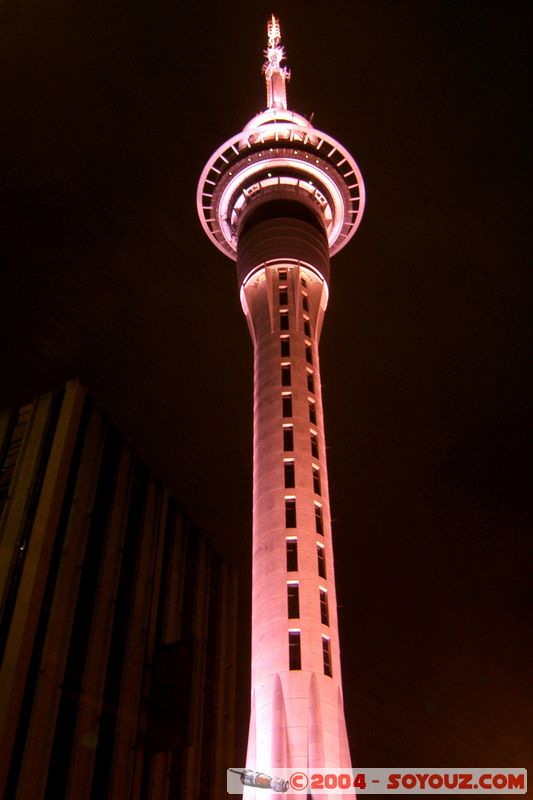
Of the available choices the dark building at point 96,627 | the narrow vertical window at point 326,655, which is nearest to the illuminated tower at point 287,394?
the narrow vertical window at point 326,655

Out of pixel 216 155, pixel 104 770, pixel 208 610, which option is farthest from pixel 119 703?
pixel 216 155

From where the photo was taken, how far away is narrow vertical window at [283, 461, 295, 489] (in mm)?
52219

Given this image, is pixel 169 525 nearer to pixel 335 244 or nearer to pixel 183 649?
pixel 183 649

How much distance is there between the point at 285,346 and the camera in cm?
6006

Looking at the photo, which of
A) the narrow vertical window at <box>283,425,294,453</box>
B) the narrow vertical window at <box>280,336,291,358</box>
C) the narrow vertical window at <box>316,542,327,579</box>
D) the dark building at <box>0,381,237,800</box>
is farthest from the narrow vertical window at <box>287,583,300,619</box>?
the narrow vertical window at <box>280,336,291,358</box>

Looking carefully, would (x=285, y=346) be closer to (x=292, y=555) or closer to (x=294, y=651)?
(x=292, y=555)

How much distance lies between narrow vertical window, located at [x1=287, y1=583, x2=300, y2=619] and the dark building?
8.59 metres

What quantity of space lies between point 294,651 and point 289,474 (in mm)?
12980

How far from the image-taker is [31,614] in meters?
39.7

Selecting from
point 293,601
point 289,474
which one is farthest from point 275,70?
point 293,601

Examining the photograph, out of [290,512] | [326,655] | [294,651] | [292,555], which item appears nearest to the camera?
[294,651]

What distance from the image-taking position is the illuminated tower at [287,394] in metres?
42.7

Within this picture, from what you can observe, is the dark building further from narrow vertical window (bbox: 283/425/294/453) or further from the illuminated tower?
narrow vertical window (bbox: 283/425/294/453)

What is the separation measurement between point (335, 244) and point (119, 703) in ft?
161
